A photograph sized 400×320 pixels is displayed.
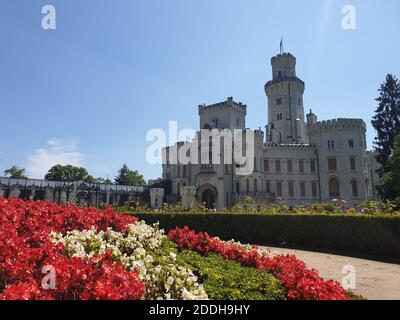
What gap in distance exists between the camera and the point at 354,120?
4681 centimetres

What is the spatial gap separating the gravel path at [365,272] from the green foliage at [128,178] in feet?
239

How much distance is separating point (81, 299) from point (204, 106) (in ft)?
160

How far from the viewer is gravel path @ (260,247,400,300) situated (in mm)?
8391

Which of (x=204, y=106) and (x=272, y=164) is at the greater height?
(x=204, y=106)

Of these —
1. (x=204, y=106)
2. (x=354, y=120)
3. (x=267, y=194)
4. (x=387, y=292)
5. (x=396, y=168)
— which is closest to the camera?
(x=387, y=292)

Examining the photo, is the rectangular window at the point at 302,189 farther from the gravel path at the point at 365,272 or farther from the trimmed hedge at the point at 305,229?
the gravel path at the point at 365,272

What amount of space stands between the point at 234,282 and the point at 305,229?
42.0ft

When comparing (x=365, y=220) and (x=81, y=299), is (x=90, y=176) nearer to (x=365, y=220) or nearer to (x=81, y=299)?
(x=365, y=220)

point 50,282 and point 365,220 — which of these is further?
point 365,220

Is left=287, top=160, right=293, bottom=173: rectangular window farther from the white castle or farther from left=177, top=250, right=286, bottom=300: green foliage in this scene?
left=177, top=250, right=286, bottom=300: green foliage

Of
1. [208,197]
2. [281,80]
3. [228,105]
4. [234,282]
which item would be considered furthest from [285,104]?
[234,282]

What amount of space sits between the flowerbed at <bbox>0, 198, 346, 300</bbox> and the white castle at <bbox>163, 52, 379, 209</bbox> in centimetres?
3386

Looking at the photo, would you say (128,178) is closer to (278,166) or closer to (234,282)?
(278,166)
